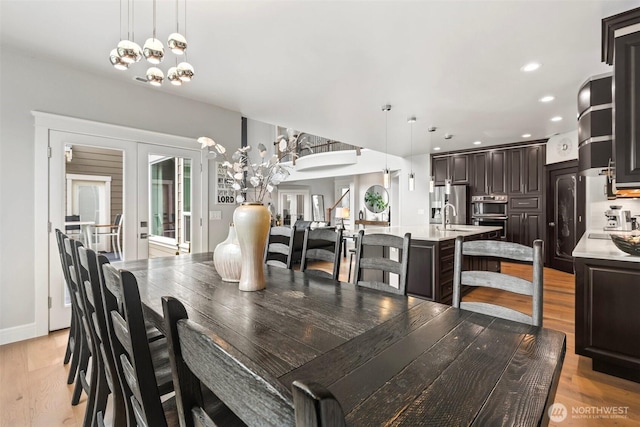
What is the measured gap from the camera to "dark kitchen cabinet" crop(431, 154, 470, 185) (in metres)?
7.11

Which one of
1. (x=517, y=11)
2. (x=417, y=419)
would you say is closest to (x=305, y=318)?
(x=417, y=419)

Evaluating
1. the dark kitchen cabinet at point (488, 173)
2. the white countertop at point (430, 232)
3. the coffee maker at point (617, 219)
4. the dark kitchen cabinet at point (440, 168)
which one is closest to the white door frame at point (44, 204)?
the white countertop at point (430, 232)

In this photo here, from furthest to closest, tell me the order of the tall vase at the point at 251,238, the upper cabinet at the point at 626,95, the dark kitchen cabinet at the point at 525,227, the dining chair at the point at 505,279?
the dark kitchen cabinet at the point at 525,227, the upper cabinet at the point at 626,95, the tall vase at the point at 251,238, the dining chair at the point at 505,279

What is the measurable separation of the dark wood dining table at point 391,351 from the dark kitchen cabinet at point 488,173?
6.34m

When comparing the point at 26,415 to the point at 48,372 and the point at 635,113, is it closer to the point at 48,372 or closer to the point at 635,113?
the point at 48,372

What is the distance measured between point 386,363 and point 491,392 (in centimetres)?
26

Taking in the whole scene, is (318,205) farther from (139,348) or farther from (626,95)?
(139,348)

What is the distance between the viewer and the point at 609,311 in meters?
2.16

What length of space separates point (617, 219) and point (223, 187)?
5.49 metres

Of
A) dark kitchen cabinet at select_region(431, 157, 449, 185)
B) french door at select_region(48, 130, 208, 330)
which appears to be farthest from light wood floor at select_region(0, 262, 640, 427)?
dark kitchen cabinet at select_region(431, 157, 449, 185)

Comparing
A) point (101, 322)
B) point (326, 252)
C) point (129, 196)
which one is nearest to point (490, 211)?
point (326, 252)

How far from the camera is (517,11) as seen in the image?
7.19 ft

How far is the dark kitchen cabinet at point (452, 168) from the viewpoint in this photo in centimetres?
711

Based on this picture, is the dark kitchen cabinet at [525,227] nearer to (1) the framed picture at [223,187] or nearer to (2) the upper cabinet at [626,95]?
(2) the upper cabinet at [626,95]
